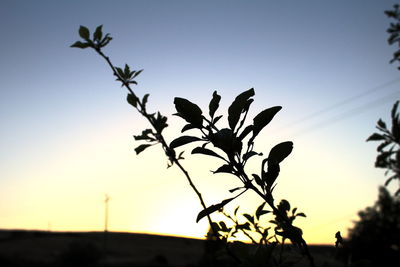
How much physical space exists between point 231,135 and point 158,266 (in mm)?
44799

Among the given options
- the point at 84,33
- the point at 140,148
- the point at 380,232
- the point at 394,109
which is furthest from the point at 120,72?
the point at 380,232

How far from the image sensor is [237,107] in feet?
3.68

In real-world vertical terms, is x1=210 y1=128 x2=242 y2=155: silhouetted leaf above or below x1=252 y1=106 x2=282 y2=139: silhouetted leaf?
below

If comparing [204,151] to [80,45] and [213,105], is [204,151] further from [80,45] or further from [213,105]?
[80,45]

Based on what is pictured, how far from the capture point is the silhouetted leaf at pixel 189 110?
42.6 inches

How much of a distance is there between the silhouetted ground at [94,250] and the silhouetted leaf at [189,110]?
40.2 metres

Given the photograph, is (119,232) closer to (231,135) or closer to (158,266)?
(158,266)

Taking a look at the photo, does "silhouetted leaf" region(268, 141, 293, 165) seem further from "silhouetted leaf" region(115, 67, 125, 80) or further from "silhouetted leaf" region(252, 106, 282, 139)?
"silhouetted leaf" region(115, 67, 125, 80)

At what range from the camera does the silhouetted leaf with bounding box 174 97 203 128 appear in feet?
3.55

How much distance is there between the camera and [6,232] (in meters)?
65.1

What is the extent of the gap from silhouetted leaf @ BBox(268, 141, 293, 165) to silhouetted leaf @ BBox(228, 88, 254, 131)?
0.62 ft

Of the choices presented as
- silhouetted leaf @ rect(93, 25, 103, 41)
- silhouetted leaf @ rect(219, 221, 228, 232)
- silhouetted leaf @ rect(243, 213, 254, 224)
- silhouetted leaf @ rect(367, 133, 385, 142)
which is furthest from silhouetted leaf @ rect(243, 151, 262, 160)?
silhouetted leaf @ rect(367, 133, 385, 142)

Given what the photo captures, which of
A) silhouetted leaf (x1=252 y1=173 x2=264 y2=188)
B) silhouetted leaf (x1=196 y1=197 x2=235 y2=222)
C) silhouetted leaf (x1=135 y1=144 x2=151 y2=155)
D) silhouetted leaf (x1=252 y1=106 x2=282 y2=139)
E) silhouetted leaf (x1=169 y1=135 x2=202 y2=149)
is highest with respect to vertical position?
silhouetted leaf (x1=135 y1=144 x2=151 y2=155)

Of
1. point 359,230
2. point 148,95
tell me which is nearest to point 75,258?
point 359,230
